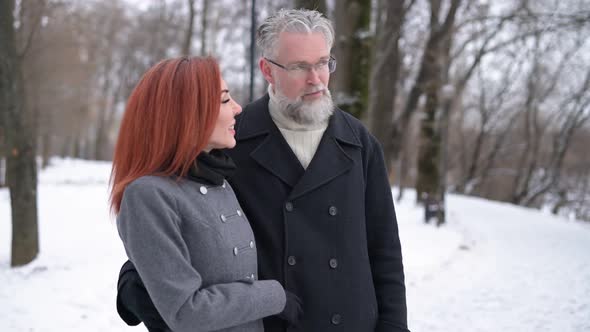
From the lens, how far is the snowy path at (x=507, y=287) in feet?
17.9

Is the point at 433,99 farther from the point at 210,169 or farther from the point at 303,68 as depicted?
the point at 210,169

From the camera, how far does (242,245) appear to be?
1819 millimetres

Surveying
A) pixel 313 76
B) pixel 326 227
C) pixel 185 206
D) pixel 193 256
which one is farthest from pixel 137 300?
pixel 313 76

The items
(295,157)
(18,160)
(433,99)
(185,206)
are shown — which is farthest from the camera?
(433,99)

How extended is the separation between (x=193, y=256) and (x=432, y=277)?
620 cm

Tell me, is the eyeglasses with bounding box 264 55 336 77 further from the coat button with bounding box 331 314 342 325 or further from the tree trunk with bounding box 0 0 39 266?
the tree trunk with bounding box 0 0 39 266

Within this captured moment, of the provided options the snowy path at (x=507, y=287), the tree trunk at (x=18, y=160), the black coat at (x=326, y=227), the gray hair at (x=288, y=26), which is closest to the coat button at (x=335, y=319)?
the black coat at (x=326, y=227)

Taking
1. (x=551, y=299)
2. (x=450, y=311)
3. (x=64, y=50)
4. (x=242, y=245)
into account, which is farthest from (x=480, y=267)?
(x=64, y=50)

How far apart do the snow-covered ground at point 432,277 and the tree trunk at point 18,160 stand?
30cm

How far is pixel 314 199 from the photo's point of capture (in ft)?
6.81

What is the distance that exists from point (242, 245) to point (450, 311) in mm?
4640

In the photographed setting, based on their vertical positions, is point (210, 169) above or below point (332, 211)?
above

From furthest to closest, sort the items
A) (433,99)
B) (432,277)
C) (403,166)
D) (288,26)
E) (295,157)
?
(403,166), (433,99), (432,277), (295,157), (288,26)

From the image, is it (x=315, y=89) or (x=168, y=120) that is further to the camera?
(x=315, y=89)
